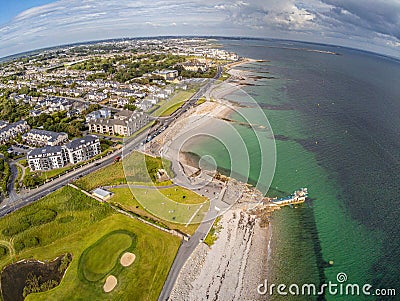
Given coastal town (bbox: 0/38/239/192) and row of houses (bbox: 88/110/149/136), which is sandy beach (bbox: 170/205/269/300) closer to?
coastal town (bbox: 0/38/239/192)

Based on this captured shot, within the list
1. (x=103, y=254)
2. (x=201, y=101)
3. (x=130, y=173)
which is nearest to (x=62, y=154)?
(x=130, y=173)

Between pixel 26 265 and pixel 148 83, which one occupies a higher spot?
pixel 148 83

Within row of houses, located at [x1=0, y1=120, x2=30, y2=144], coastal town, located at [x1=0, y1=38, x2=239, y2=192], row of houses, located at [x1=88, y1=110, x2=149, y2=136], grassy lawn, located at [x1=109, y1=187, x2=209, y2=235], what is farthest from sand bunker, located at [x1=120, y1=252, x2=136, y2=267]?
row of houses, located at [x1=0, y1=120, x2=30, y2=144]

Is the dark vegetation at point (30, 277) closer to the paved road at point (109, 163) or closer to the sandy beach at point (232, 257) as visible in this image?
the paved road at point (109, 163)

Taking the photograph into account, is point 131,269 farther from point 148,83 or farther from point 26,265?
point 148,83

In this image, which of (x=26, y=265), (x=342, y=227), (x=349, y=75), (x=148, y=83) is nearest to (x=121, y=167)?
(x=26, y=265)

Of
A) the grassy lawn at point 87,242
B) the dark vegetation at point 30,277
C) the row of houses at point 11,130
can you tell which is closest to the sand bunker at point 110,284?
the grassy lawn at point 87,242
